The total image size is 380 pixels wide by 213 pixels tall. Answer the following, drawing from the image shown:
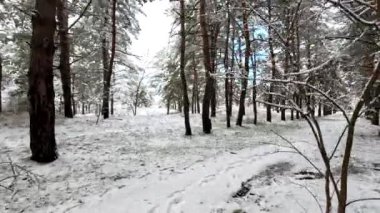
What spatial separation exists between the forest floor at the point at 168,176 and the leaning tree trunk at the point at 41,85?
421 mm

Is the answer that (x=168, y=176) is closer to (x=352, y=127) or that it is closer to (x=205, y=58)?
(x=352, y=127)

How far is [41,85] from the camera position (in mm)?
7453

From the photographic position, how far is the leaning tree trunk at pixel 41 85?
7.42 meters

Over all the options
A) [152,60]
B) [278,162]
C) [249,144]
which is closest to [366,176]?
[278,162]

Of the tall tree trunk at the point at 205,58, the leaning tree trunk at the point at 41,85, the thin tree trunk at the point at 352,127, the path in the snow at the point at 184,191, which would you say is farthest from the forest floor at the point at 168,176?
the tall tree trunk at the point at 205,58

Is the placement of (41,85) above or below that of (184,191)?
above

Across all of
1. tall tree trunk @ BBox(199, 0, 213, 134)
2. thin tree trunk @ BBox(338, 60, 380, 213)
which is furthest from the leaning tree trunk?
thin tree trunk @ BBox(338, 60, 380, 213)

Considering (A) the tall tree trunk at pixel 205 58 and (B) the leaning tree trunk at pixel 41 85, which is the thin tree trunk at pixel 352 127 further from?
(A) the tall tree trunk at pixel 205 58

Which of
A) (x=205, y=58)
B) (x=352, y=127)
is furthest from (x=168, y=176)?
(x=205, y=58)

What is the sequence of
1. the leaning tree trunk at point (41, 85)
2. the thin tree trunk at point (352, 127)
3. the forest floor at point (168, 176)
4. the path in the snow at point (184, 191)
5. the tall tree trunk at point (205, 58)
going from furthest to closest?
the tall tree trunk at point (205, 58)
the leaning tree trunk at point (41, 85)
the forest floor at point (168, 176)
the path in the snow at point (184, 191)
the thin tree trunk at point (352, 127)

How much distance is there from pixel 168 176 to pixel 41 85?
3.41 meters

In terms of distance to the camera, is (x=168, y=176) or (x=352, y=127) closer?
(x=352, y=127)

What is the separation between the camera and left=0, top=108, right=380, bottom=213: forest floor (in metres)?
5.64

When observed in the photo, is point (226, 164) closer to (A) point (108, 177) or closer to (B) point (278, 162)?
(B) point (278, 162)
